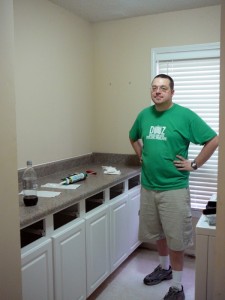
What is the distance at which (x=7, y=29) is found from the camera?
1.23 meters

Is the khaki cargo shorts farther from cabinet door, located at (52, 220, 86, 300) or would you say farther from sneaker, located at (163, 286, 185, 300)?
cabinet door, located at (52, 220, 86, 300)

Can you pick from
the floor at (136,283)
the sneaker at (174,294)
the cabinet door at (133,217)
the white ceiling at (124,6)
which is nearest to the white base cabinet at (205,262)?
the sneaker at (174,294)

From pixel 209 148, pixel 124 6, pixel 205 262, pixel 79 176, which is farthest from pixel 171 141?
pixel 124 6

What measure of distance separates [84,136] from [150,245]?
1327 mm

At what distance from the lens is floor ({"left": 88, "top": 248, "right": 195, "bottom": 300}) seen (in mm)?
2469

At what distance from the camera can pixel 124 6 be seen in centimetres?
284

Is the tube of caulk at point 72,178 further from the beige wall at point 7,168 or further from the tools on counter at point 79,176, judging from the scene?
the beige wall at point 7,168

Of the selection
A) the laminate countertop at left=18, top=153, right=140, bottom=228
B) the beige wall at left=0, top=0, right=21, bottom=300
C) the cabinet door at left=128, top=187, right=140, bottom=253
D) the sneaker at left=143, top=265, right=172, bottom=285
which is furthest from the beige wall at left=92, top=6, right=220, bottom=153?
the beige wall at left=0, top=0, right=21, bottom=300

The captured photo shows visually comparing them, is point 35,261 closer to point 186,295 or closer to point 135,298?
point 135,298

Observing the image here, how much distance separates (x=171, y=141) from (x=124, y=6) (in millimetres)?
1366

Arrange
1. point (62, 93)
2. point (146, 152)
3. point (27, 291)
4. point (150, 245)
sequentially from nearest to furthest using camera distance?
1. point (27, 291)
2. point (146, 152)
3. point (62, 93)
4. point (150, 245)

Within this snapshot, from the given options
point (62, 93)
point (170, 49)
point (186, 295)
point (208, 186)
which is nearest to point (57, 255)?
point (186, 295)

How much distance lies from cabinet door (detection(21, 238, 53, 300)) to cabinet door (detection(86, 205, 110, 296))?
1.45ft

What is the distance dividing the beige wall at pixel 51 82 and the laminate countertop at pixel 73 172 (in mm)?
97
